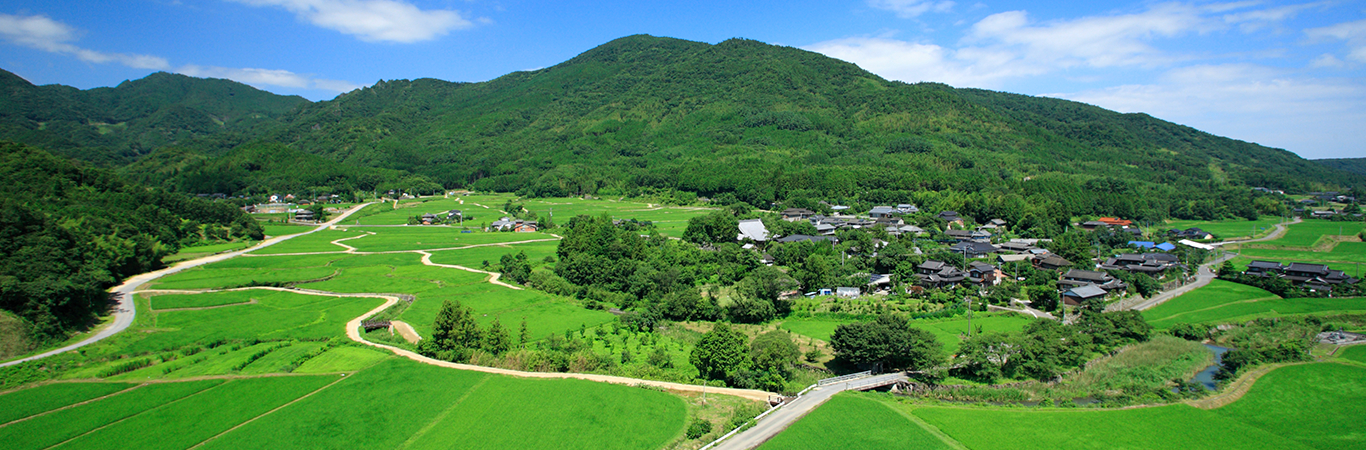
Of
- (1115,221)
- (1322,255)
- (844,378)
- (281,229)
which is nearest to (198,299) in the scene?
(844,378)

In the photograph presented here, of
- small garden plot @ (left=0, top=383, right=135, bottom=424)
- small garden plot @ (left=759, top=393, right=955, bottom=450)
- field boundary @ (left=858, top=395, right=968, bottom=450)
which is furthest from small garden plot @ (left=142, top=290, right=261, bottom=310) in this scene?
field boundary @ (left=858, top=395, right=968, bottom=450)

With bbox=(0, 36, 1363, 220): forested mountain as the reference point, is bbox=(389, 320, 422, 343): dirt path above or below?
below

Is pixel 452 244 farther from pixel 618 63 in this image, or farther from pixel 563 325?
pixel 618 63

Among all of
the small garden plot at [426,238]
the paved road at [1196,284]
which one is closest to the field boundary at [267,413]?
the small garden plot at [426,238]

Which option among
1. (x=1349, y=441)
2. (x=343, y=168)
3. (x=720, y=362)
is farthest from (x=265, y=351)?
(x=343, y=168)

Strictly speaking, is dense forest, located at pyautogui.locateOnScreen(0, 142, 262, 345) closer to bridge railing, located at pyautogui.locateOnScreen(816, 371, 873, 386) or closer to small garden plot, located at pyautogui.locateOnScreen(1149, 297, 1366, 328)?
bridge railing, located at pyautogui.locateOnScreen(816, 371, 873, 386)

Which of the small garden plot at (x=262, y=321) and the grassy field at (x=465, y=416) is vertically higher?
the small garden plot at (x=262, y=321)

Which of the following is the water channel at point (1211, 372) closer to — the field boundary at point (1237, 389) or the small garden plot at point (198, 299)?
the field boundary at point (1237, 389)
